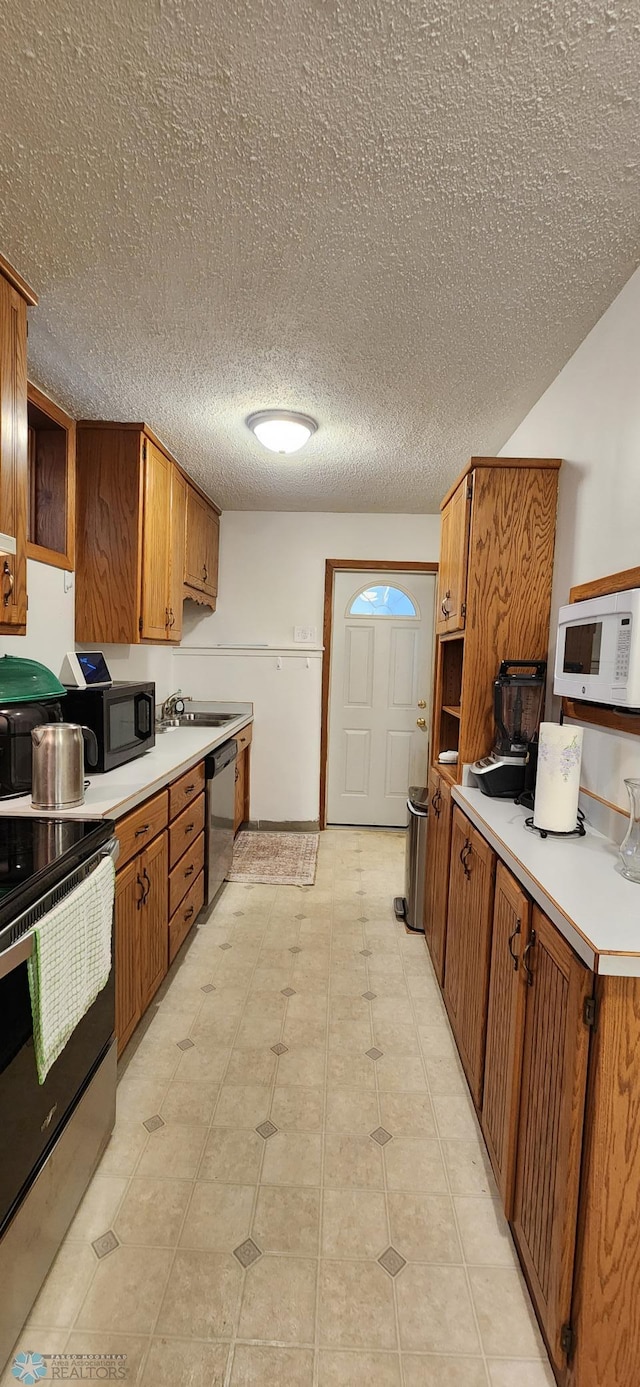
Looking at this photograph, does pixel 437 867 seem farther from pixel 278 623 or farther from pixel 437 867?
pixel 278 623

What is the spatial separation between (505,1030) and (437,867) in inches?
42.9

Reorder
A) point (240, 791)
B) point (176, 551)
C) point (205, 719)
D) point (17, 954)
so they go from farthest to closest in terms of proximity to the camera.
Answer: point (240, 791) < point (205, 719) < point (176, 551) < point (17, 954)

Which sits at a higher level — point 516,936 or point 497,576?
point 497,576

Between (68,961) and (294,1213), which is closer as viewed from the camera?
(68,961)

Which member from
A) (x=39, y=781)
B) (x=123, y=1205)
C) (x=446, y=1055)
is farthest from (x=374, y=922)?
(x=39, y=781)

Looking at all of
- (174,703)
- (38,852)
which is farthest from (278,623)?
(38,852)

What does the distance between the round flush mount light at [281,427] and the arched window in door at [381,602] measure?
1.85m

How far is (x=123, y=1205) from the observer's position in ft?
4.74

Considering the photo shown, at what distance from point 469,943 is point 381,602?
3039 mm

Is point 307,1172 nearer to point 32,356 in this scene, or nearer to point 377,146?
point 377,146

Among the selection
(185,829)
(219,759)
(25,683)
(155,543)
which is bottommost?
(185,829)

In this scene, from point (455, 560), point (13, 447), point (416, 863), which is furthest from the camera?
point (416, 863)

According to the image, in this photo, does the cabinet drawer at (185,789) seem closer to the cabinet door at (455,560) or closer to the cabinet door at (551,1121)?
the cabinet door at (455,560)

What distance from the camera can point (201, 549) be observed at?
3.89m
